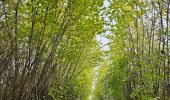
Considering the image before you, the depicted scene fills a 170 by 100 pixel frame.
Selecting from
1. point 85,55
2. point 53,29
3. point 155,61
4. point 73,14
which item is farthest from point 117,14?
point 85,55

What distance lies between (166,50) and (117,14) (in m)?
1.92

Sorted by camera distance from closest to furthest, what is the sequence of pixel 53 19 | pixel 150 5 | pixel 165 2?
pixel 53 19 → pixel 165 2 → pixel 150 5

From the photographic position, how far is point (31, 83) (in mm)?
5727

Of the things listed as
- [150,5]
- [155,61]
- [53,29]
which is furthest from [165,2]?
[53,29]

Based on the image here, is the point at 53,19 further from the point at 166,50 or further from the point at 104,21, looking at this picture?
the point at 166,50

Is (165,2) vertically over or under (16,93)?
over

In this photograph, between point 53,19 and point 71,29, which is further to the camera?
point 71,29

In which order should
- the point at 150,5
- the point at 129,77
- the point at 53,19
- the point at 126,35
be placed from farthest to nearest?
the point at 129,77 < the point at 126,35 < the point at 150,5 < the point at 53,19

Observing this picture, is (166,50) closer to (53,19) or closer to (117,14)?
(117,14)

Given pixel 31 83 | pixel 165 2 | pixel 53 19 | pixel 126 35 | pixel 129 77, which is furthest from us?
pixel 129 77

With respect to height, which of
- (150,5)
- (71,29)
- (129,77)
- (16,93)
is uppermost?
(150,5)

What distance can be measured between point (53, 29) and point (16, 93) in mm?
1416

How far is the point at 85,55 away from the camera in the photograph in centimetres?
1205

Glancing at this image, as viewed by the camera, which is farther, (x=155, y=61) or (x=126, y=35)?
(x=126, y=35)
